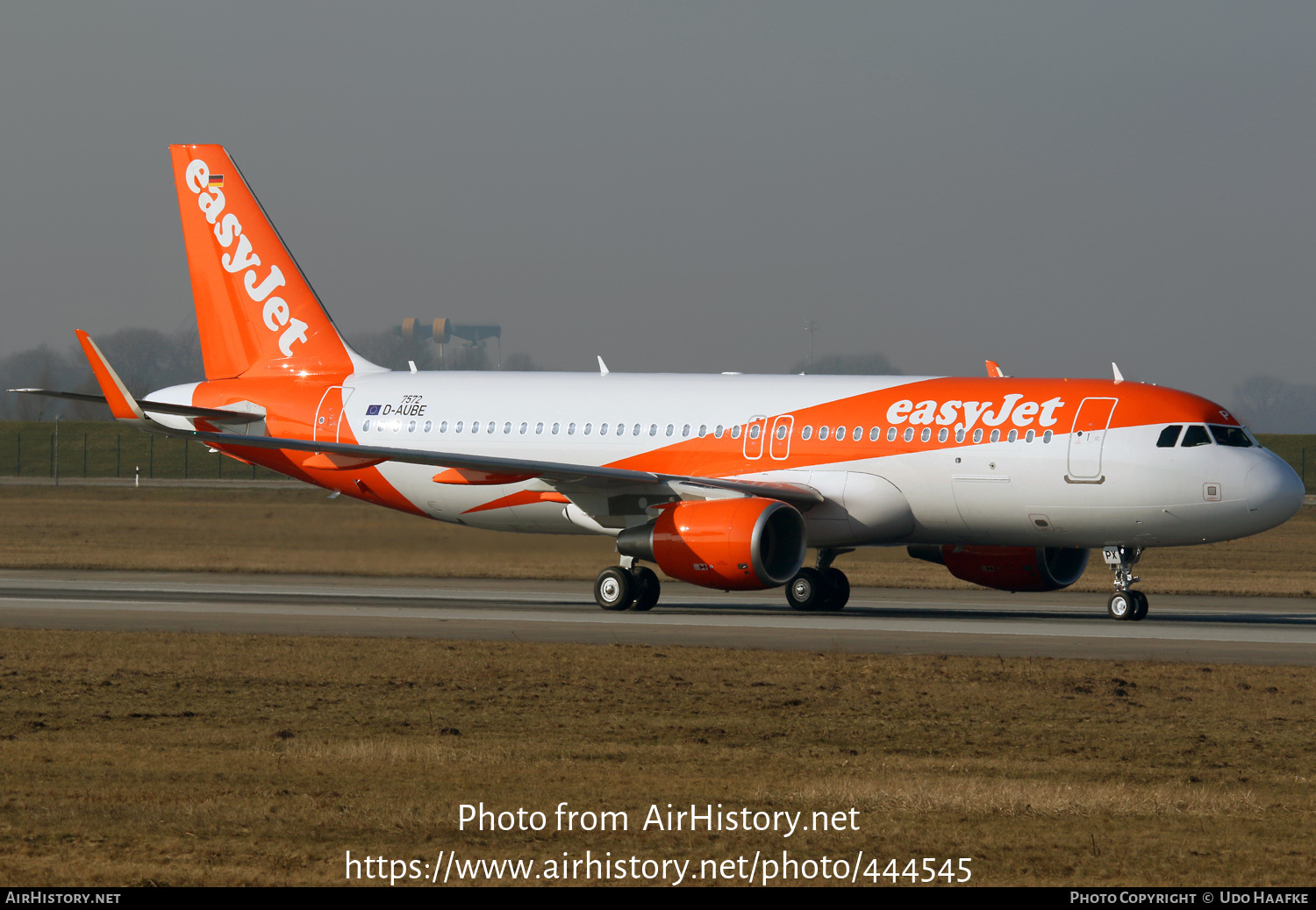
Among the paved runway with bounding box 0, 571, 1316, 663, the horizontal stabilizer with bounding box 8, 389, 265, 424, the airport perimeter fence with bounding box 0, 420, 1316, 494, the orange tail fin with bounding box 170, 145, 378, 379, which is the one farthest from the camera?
the airport perimeter fence with bounding box 0, 420, 1316, 494

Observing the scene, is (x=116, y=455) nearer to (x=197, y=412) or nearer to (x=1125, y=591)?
(x=197, y=412)

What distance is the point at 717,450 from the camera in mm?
31094

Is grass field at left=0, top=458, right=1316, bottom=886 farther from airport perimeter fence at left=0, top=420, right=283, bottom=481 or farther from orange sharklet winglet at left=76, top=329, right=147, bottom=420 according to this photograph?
airport perimeter fence at left=0, top=420, right=283, bottom=481

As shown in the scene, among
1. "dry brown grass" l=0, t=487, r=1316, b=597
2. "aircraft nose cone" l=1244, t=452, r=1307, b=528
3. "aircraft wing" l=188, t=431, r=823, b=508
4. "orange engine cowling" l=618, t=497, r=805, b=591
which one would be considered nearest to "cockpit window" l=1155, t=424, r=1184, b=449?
"aircraft nose cone" l=1244, t=452, r=1307, b=528

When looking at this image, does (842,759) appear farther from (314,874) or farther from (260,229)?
(260,229)

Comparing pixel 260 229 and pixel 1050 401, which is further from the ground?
pixel 260 229

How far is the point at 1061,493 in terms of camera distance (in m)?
28.0

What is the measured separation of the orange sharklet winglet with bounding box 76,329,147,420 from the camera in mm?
29922

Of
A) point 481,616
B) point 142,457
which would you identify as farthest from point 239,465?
point 481,616

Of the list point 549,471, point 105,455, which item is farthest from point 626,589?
point 105,455

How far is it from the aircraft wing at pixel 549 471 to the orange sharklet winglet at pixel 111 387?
1970 millimetres

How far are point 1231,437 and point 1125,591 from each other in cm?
312

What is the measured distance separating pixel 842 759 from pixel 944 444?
15.3 m

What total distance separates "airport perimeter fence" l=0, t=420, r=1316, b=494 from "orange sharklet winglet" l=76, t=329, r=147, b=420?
183ft
